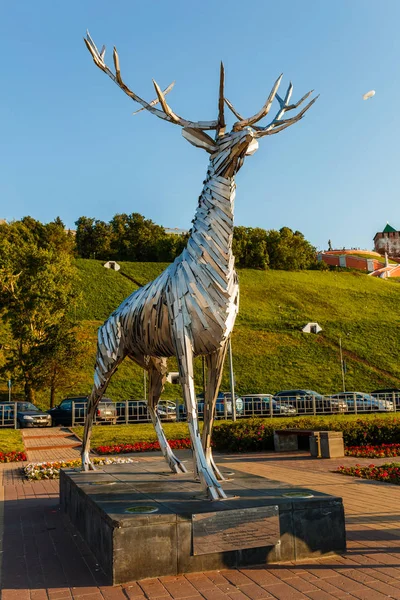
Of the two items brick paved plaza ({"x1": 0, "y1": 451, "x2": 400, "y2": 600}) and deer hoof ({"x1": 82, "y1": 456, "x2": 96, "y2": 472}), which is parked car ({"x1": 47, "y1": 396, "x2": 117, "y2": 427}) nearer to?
deer hoof ({"x1": 82, "y1": 456, "x2": 96, "y2": 472})

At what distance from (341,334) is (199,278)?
38729mm

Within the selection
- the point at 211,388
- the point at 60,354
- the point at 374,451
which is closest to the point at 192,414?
the point at 211,388

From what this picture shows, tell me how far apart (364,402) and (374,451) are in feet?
42.3

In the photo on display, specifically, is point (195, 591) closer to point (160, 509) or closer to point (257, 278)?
point (160, 509)

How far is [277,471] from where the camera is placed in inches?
446

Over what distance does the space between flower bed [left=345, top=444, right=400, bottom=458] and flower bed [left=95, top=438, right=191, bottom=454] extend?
4757mm

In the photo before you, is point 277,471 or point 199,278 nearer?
point 199,278

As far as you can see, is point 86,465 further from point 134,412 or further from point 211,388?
point 134,412

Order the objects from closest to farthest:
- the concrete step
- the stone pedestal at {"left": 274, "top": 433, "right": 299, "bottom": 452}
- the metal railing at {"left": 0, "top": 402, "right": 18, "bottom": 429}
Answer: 1. the stone pedestal at {"left": 274, "top": 433, "right": 299, "bottom": 452}
2. the concrete step
3. the metal railing at {"left": 0, "top": 402, "right": 18, "bottom": 429}

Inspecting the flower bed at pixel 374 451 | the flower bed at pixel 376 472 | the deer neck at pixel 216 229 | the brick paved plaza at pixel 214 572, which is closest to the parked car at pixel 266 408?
the flower bed at pixel 374 451

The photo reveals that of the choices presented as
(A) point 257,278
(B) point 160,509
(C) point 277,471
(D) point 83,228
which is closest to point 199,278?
(B) point 160,509

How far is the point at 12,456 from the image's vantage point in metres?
14.6

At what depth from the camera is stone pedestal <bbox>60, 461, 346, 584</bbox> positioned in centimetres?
474

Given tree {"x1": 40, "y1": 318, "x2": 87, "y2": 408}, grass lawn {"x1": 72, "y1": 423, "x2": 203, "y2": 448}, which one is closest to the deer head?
grass lawn {"x1": 72, "y1": 423, "x2": 203, "y2": 448}
